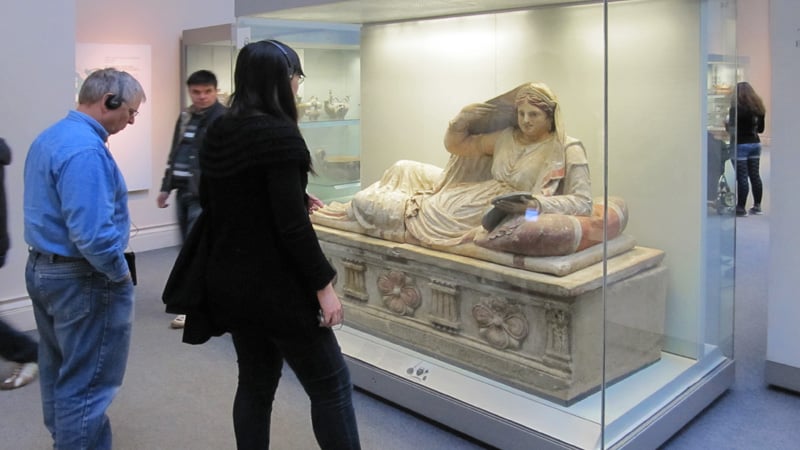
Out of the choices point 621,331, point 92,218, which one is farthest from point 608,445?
point 92,218

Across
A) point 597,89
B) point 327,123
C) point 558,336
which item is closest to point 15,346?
point 327,123

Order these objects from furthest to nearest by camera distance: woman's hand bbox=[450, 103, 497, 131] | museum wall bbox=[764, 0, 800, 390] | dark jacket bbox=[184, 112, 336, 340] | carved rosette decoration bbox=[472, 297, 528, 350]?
woman's hand bbox=[450, 103, 497, 131]
museum wall bbox=[764, 0, 800, 390]
carved rosette decoration bbox=[472, 297, 528, 350]
dark jacket bbox=[184, 112, 336, 340]

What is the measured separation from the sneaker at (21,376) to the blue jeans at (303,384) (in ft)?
7.34

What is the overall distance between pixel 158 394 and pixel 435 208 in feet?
5.77

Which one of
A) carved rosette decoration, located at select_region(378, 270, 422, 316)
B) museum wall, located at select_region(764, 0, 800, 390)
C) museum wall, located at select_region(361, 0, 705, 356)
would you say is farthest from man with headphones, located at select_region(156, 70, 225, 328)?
museum wall, located at select_region(764, 0, 800, 390)

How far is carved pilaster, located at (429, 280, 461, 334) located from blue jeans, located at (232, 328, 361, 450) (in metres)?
1.55

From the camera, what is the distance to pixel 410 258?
13.7 feet

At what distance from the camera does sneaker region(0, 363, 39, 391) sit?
165 inches

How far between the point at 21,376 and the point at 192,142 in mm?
1665

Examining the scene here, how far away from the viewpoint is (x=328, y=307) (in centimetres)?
231

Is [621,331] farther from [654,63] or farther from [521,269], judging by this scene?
[654,63]

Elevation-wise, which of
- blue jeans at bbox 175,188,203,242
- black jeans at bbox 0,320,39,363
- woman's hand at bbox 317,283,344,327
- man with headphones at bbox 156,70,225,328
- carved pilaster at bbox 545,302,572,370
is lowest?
black jeans at bbox 0,320,39,363

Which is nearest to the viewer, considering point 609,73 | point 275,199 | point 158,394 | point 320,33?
point 275,199

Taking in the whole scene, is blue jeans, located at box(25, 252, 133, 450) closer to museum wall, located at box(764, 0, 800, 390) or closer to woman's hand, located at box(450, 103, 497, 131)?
woman's hand, located at box(450, 103, 497, 131)
